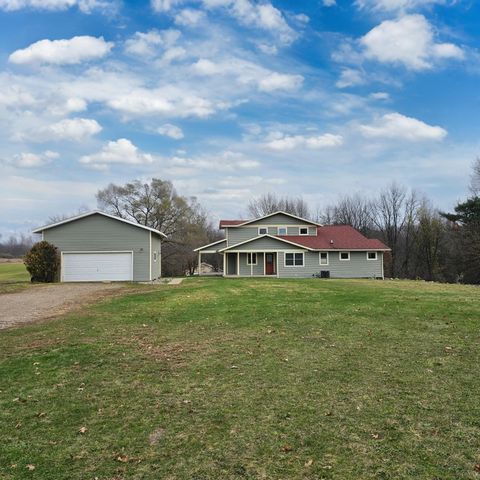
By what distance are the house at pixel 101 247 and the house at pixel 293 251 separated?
341 inches

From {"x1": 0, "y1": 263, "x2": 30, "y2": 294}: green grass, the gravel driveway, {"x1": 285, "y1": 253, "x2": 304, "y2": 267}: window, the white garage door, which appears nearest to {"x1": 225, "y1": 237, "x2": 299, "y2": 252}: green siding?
{"x1": 285, "y1": 253, "x2": 304, "y2": 267}: window

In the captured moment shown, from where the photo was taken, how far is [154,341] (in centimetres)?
841

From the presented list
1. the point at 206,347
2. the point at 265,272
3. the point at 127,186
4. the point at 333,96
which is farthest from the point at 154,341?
the point at 127,186

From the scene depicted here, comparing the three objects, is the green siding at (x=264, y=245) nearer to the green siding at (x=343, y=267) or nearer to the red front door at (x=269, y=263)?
the red front door at (x=269, y=263)

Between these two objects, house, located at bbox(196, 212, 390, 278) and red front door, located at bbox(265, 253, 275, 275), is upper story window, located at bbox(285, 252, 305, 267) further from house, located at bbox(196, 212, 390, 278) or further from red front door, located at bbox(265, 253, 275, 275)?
red front door, located at bbox(265, 253, 275, 275)

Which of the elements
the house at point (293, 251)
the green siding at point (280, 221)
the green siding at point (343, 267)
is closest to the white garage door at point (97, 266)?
the house at point (293, 251)

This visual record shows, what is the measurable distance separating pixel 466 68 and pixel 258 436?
68.0ft

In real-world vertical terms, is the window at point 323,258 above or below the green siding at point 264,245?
below

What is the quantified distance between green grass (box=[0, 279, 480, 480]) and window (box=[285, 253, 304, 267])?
24.8 meters

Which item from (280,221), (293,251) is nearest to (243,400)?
(293,251)

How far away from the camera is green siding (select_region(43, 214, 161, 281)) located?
89.7ft

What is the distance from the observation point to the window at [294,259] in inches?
1371

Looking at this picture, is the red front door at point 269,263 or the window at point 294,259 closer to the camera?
the window at point 294,259

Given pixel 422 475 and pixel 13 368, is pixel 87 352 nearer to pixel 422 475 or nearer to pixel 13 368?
pixel 13 368
